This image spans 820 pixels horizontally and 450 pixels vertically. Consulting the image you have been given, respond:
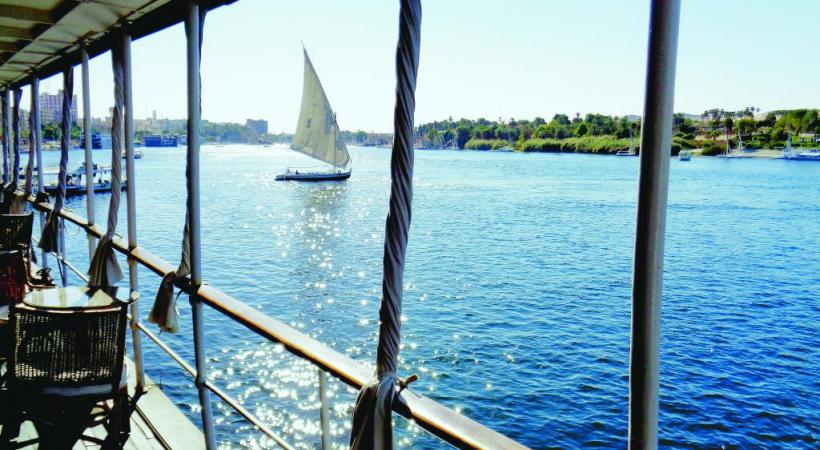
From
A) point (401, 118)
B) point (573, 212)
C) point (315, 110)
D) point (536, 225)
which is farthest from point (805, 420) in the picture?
point (315, 110)

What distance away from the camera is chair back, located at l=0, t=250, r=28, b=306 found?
2.69m

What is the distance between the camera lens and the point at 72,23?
9.28ft

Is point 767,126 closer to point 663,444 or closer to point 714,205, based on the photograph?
point 714,205

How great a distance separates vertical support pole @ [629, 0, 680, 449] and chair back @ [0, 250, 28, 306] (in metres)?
2.73

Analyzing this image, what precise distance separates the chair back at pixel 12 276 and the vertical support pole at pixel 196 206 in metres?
1.21

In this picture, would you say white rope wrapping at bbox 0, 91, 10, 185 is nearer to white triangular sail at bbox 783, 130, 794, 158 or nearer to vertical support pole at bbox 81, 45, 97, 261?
vertical support pole at bbox 81, 45, 97, 261

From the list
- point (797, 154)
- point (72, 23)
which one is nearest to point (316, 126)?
point (72, 23)

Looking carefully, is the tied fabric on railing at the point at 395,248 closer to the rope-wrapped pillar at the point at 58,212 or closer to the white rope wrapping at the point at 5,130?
the rope-wrapped pillar at the point at 58,212

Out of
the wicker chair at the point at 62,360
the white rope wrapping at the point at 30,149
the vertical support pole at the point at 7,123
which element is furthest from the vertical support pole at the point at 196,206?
the vertical support pole at the point at 7,123

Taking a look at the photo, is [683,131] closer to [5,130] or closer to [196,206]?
[5,130]

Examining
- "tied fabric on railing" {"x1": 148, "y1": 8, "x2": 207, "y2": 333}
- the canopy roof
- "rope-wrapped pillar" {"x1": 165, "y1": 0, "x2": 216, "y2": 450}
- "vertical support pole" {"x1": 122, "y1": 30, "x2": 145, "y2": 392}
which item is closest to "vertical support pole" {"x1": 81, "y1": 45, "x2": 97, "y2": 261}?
the canopy roof

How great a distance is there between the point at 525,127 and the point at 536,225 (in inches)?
2986

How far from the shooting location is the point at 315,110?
34562 millimetres

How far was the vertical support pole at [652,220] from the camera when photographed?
70 centimetres
